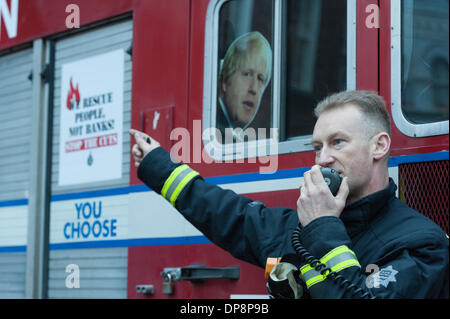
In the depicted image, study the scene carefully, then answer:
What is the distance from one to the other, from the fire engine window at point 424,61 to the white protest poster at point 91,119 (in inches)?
62.6

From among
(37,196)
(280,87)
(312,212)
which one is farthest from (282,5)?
(37,196)

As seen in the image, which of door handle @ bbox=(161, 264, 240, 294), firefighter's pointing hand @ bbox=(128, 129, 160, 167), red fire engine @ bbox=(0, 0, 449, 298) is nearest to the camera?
red fire engine @ bbox=(0, 0, 449, 298)

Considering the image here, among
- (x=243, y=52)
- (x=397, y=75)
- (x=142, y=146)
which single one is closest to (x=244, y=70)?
(x=243, y=52)

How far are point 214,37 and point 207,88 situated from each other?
24cm

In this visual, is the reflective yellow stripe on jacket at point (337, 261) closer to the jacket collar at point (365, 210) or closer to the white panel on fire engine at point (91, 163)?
the jacket collar at point (365, 210)

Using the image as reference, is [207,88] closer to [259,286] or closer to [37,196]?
[259,286]

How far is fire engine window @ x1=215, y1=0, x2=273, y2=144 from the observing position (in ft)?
10.2

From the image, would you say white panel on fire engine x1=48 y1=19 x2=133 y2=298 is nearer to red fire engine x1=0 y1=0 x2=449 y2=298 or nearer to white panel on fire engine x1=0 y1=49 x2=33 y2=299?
red fire engine x1=0 y1=0 x2=449 y2=298

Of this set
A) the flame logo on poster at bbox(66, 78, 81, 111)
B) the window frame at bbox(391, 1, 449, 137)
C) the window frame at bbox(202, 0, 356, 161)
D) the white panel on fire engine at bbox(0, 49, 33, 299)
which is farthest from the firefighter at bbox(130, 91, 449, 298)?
the white panel on fire engine at bbox(0, 49, 33, 299)

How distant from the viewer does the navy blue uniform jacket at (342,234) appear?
2.17 meters

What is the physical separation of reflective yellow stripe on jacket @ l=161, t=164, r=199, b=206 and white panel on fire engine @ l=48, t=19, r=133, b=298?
803mm

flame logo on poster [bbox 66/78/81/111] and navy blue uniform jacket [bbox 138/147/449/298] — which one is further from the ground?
flame logo on poster [bbox 66/78/81/111]

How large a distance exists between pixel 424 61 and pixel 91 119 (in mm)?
1886

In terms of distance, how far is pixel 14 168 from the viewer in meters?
4.27
